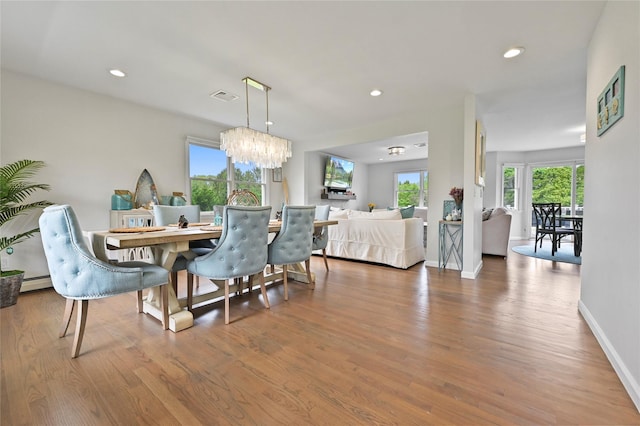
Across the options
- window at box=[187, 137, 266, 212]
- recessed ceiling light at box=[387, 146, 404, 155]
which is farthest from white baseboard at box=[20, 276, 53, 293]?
recessed ceiling light at box=[387, 146, 404, 155]

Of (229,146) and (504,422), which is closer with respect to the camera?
(504,422)

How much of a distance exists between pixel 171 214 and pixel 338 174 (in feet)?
16.4

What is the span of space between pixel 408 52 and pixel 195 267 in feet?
9.32

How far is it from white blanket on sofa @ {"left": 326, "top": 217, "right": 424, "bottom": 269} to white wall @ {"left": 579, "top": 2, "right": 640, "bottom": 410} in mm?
2079

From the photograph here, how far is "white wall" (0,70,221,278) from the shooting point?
10.2ft

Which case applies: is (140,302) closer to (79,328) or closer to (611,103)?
(79,328)

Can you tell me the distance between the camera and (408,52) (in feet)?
8.65

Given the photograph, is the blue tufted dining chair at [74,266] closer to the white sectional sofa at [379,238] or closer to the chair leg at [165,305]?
the chair leg at [165,305]

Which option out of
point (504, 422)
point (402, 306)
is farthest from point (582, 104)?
point (504, 422)

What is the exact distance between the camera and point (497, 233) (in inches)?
197

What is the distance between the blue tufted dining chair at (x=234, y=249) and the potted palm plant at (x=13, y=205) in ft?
6.37

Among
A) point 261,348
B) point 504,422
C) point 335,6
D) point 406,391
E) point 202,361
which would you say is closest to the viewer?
point 504,422

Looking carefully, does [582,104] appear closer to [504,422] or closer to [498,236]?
[498,236]

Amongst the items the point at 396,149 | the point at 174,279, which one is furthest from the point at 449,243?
the point at 174,279
